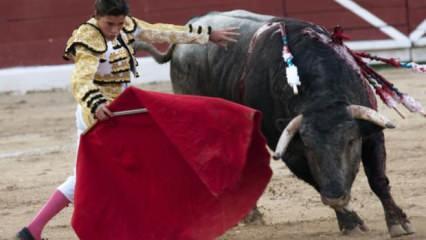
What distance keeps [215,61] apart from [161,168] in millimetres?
1262

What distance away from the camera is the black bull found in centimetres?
377

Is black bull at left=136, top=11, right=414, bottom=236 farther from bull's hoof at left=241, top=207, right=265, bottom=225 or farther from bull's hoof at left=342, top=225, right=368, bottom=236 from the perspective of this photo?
bull's hoof at left=241, top=207, right=265, bottom=225

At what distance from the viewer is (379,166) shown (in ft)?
13.5

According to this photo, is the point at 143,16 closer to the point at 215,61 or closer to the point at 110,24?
the point at 215,61

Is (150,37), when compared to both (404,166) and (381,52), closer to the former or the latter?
(404,166)

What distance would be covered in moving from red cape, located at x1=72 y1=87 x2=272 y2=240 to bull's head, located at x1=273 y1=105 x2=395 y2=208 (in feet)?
0.52

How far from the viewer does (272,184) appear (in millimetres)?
5438

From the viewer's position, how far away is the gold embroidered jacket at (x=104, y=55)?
3.67 metres

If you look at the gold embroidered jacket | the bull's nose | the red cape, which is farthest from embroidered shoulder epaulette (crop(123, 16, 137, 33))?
the bull's nose

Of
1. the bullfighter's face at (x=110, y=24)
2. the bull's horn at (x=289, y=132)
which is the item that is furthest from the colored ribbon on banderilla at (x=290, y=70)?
the bullfighter's face at (x=110, y=24)

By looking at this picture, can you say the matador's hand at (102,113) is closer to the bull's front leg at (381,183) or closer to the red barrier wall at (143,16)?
the bull's front leg at (381,183)

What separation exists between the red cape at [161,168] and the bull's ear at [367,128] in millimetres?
349

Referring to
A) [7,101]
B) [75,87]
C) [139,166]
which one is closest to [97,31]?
[75,87]

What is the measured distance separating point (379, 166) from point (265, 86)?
1.77 ft
